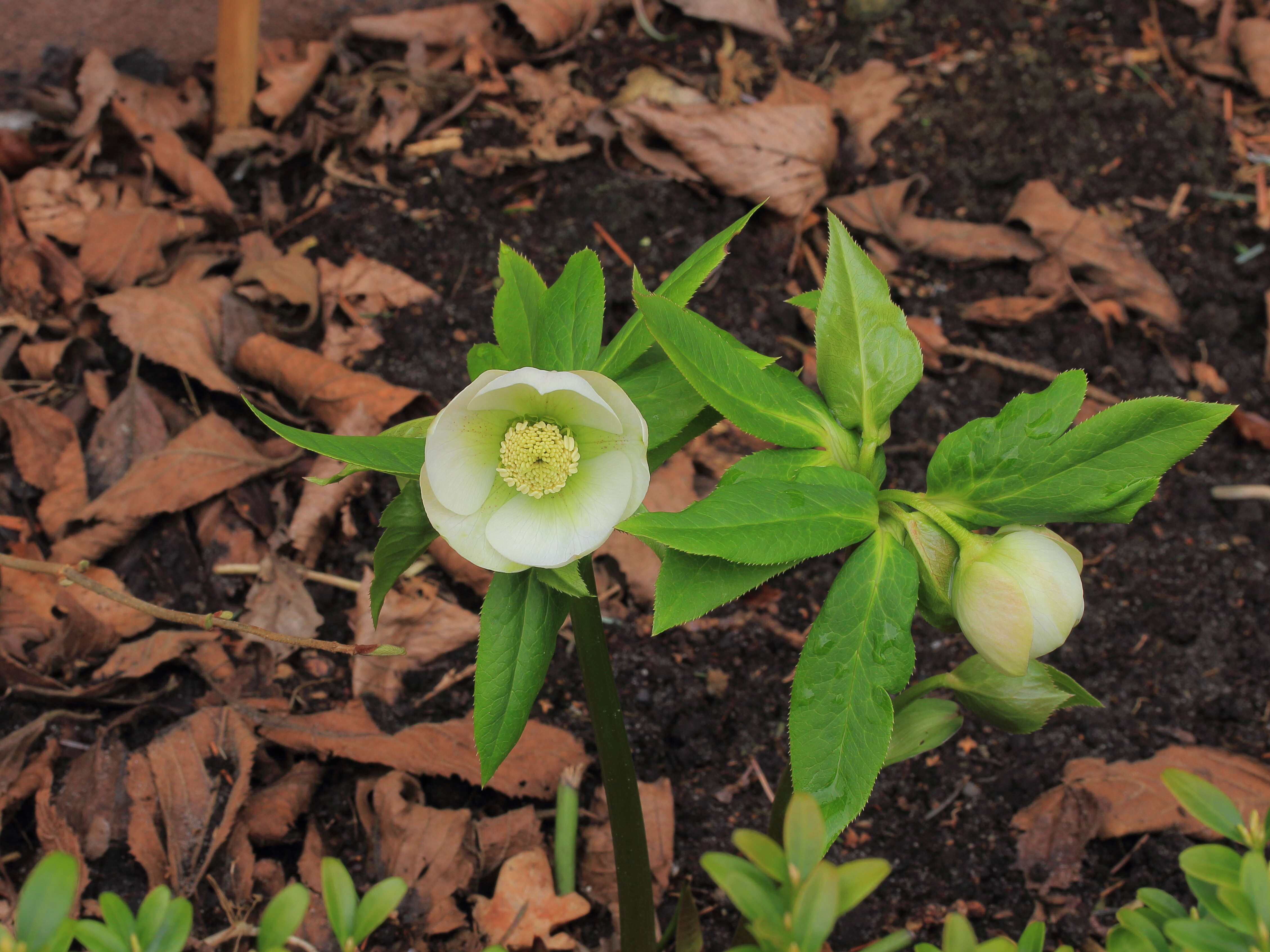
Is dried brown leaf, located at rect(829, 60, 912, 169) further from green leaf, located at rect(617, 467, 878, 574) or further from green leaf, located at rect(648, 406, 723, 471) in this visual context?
green leaf, located at rect(617, 467, 878, 574)

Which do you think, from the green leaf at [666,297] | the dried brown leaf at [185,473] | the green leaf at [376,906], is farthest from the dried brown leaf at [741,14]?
the green leaf at [376,906]

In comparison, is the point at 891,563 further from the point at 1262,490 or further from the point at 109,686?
the point at 1262,490

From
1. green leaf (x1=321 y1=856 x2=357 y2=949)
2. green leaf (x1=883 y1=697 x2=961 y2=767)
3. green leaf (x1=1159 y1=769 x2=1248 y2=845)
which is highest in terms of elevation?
green leaf (x1=321 y1=856 x2=357 y2=949)

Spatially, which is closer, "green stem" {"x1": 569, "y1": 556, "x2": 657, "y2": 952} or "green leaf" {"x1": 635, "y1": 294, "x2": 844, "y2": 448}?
"green leaf" {"x1": 635, "y1": 294, "x2": 844, "y2": 448}

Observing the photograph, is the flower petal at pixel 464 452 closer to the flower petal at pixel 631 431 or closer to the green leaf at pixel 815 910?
the flower petal at pixel 631 431

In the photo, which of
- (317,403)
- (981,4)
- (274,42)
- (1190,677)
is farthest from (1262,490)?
(274,42)

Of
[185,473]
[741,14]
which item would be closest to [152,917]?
[185,473]

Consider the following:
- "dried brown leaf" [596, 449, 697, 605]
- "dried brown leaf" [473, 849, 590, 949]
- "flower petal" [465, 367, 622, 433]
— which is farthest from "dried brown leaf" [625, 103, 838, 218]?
"dried brown leaf" [473, 849, 590, 949]
